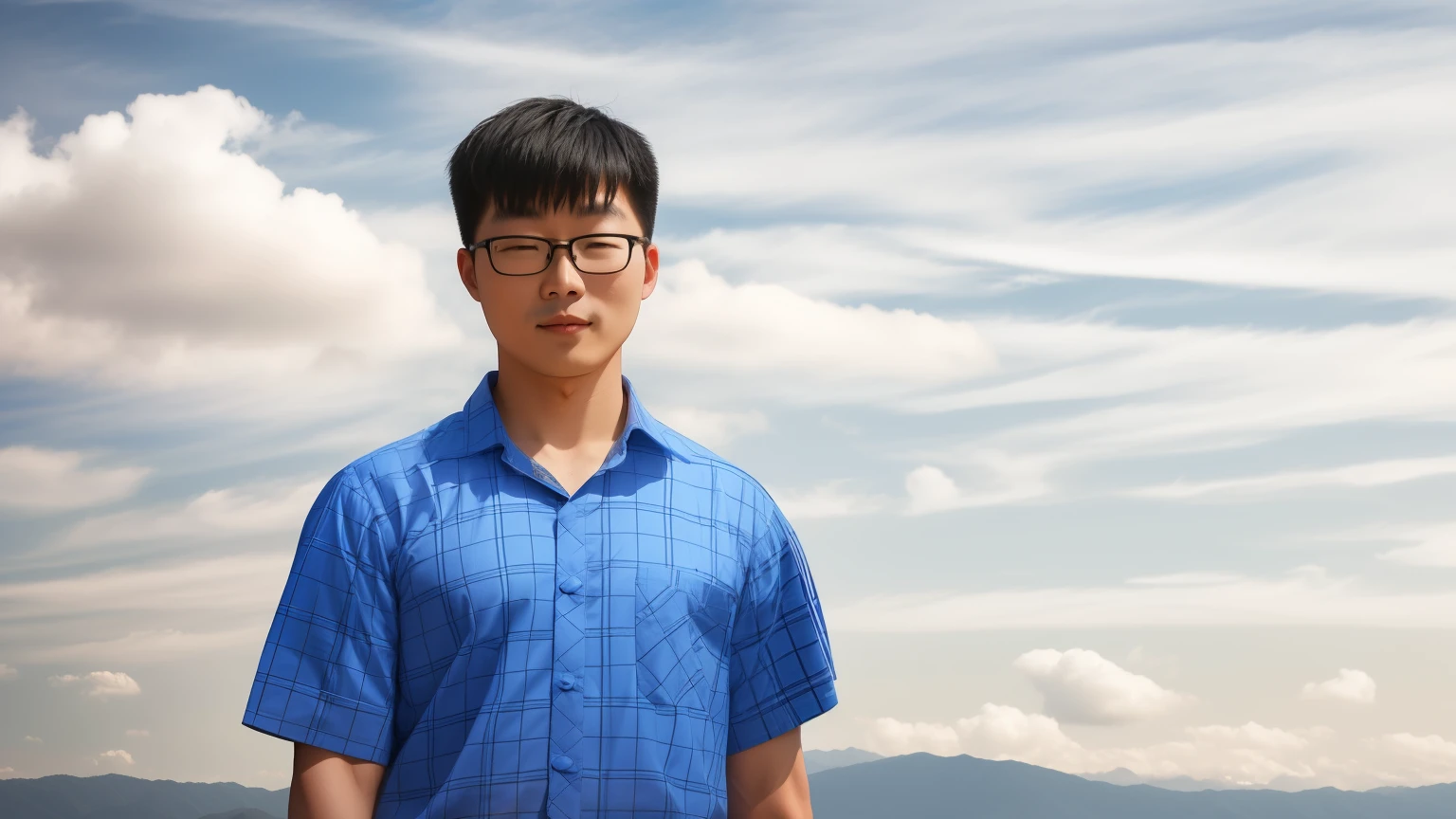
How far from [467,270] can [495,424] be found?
45cm

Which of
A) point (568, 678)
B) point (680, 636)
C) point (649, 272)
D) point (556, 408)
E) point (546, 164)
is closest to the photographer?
point (568, 678)

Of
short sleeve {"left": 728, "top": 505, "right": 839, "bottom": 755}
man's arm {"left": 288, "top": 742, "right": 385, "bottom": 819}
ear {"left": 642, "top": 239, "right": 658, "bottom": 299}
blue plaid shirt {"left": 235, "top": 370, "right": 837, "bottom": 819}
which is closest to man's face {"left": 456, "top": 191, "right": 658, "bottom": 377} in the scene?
ear {"left": 642, "top": 239, "right": 658, "bottom": 299}

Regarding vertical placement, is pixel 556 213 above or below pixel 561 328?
above

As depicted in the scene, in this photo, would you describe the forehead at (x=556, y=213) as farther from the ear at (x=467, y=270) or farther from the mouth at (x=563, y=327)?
the mouth at (x=563, y=327)

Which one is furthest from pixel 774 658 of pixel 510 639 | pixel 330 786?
pixel 330 786

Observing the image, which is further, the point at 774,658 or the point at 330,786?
the point at 774,658

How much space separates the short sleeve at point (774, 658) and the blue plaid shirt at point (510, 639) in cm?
1

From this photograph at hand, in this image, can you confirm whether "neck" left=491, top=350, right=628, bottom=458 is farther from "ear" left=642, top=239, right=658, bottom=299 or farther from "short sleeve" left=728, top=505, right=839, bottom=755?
"short sleeve" left=728, top=505, right=839, bottom=755

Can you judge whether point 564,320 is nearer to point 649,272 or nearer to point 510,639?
point 649,272

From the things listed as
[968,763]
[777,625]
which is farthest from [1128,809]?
[777,625]

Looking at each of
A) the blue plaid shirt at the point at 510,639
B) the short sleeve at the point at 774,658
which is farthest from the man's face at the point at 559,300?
the short sleeve at the point at 774,658

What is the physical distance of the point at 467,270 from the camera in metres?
3.47

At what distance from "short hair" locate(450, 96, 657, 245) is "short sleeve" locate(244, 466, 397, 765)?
934 mm

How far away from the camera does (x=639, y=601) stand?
10.4 ft
